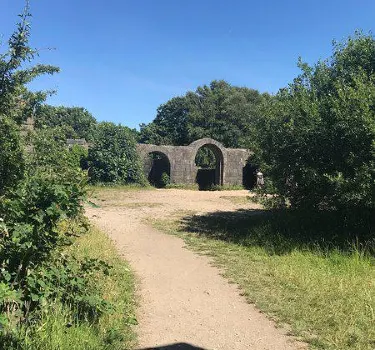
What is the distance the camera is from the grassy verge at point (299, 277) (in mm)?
4285

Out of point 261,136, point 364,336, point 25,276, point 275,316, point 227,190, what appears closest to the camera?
point 25,276

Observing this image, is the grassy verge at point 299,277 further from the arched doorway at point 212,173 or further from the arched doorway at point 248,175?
the arched doorway at point 248,175

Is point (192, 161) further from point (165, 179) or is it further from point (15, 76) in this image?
point (15, 76)

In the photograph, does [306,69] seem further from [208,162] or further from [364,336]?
[208,162]

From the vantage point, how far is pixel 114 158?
21047 millimetres

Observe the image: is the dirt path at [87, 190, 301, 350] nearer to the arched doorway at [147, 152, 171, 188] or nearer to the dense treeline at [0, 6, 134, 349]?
the dense treeline at [0, 6, 134, 349]

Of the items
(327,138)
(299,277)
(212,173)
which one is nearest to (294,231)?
(327,138)

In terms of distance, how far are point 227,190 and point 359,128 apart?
15.7 m

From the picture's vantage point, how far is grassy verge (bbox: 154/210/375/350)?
4285 mm

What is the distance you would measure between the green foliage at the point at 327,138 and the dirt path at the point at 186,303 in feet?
9.95

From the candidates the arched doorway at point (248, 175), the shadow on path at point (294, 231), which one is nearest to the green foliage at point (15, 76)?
the shadow on path at point (294, 231)

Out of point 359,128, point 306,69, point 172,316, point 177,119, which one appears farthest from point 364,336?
point 177,119

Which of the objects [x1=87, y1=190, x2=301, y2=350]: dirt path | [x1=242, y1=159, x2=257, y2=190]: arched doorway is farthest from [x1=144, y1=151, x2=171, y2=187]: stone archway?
[x1=87, y1=190, x2=301, y2=350]: dirt path

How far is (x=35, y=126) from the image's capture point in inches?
232
